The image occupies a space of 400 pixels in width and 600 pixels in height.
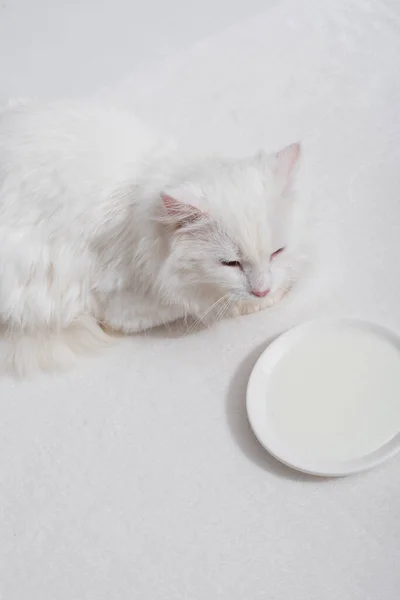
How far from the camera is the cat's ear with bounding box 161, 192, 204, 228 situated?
4.67 feet

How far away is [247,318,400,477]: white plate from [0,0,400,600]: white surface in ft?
0.17

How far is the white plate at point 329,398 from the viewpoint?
1.46 m

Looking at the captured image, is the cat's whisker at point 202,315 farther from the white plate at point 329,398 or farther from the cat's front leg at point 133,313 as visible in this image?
the white plate at point 329,398

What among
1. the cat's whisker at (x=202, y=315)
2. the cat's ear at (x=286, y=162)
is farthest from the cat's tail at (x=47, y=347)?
the cat's ear at (x=286, y=162)

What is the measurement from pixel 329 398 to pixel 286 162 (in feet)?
1.64

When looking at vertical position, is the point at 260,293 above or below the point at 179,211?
below

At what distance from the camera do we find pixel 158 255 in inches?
61.5

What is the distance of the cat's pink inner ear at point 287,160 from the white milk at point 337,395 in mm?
381

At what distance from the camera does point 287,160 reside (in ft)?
4.96

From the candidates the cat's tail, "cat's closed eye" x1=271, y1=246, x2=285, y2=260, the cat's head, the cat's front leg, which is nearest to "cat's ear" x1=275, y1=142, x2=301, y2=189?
the cat's head

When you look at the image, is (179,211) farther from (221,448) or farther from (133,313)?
(221,448)

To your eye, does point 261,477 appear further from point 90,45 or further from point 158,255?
point 90,45

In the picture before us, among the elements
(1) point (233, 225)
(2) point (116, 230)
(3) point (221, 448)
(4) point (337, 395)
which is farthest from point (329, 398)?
(2) point (116, 230)

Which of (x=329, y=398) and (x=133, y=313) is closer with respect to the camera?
(x=329, y=398)
